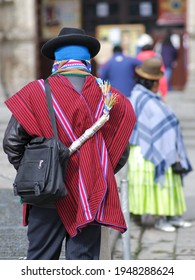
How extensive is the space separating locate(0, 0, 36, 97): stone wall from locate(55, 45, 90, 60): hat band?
1424 cm

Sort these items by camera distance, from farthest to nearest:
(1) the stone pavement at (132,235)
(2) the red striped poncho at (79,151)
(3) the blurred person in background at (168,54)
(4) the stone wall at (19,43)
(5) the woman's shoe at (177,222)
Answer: (4) the stone wall at (19,43)
(3) the blurred person in background at (168,54)
(5) the woman's shoe at (177,222)
(1) the stone pavement at (132,235)
(2) the red striped poncho at (79,151)

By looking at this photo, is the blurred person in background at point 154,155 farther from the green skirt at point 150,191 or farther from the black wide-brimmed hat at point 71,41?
the black wide-brimmed hat at point 71,41

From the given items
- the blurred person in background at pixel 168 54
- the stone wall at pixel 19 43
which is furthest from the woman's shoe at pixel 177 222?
the stone wall at pixel 19 43

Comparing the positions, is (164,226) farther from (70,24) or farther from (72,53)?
(70,24)

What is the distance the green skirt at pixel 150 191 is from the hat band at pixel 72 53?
2725 millimetres

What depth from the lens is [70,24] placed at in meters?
19.1

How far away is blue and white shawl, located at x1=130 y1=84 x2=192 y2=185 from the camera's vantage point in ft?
21.2

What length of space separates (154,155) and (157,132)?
217mm

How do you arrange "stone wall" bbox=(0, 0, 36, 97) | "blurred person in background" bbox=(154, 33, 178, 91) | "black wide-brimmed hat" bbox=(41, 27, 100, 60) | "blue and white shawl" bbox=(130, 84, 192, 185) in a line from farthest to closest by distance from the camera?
1. "stone wall" bbox=(0, 0, 36, 97)
2. "blurred person in background" bbox=(154, 33, 178, 91)
3. "blue and white shawl" bbox=(130, 84, 192, 185)
4. "black wide-brimmed hat" bbox=(41, 27, 100, 60)

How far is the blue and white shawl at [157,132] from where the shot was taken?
6.46m

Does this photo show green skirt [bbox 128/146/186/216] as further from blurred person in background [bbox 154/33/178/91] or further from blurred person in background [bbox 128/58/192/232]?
blurred person in background [bbox 154/33/178/91]

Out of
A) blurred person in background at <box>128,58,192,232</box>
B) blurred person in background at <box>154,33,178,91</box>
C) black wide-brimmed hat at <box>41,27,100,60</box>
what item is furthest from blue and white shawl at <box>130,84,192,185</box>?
blurred person in background at <box>154,33,178,91</box>

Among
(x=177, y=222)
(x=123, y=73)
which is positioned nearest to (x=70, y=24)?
(x=123, y=73)

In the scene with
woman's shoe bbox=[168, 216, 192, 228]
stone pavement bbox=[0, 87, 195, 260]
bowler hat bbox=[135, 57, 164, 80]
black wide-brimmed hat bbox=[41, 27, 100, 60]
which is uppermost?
black wide-brimmed hat bbox=[41, 27, 100, 60]
